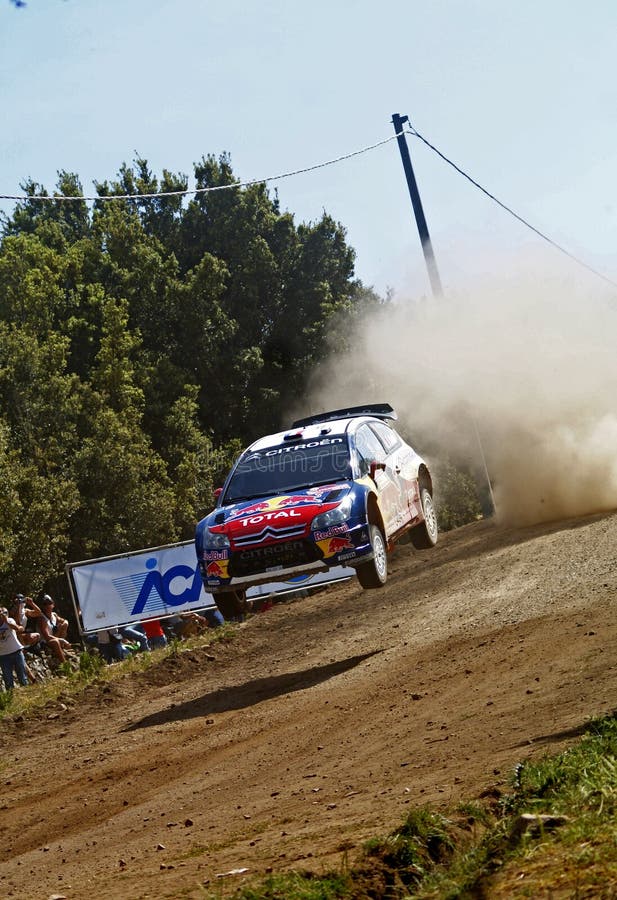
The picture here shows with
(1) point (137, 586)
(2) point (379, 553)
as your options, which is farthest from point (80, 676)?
(2) point (379, 553)

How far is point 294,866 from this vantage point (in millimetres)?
6082

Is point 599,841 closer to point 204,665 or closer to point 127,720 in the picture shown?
point 127,720

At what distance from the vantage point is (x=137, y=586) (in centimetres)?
1948

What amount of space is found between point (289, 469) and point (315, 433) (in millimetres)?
521

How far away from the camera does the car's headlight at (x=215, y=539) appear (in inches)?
460

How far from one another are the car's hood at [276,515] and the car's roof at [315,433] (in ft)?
2.37

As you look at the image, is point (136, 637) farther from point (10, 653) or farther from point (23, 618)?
point (10, 653)

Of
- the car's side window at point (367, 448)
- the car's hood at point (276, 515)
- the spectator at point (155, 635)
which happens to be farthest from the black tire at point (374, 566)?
the spectator at point (155, 635)

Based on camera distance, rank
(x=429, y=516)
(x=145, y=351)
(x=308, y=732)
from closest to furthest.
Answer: (x=308, y=732) → (x=429, y=516) → (x=145, y=351)

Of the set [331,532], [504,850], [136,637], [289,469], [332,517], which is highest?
[289,469]

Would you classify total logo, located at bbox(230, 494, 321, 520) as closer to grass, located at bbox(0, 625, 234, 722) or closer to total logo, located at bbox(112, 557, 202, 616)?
grass, located at bbox(0, 625, 234, 722)

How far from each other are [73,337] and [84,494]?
10.7m

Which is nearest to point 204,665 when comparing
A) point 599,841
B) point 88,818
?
point 88,818

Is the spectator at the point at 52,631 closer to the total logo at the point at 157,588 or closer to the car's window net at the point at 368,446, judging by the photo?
the total logo at the point at 157,588
